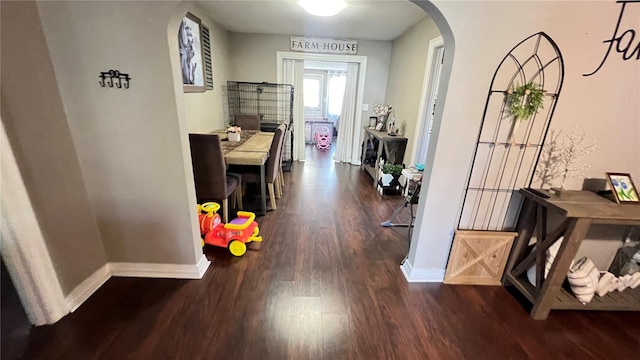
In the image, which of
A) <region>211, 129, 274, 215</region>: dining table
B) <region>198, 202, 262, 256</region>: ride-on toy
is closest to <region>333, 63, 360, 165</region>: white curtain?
<region>211, 129, 274, 215</region>: dining table

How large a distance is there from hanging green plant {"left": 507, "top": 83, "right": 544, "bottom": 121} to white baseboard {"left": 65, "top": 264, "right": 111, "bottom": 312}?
2.88 meters

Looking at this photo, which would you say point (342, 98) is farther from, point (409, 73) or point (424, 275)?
point (424, 275)

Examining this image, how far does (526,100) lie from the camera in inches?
60.8

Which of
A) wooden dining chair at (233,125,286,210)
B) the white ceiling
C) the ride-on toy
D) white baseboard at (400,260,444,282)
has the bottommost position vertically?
white baseboard at (400,260,444,282)

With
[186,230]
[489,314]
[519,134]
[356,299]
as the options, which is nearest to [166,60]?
[186,230]

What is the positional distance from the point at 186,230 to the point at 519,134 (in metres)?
2.29

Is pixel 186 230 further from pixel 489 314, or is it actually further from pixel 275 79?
pixel 275 79

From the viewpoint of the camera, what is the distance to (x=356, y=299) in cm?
175

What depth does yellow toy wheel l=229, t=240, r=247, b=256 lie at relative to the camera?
2145 millimetres

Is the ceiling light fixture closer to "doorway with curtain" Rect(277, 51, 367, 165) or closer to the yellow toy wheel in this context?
"doorway with curtain" Rect(277, 51, 367, 165)

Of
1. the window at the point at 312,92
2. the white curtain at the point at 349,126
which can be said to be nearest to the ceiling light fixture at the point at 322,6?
the white curtain at the point at 349,126

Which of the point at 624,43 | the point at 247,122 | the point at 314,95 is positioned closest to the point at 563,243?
the point at 624,43

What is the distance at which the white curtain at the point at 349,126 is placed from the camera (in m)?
4.97

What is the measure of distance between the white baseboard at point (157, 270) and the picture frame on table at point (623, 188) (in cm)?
278
